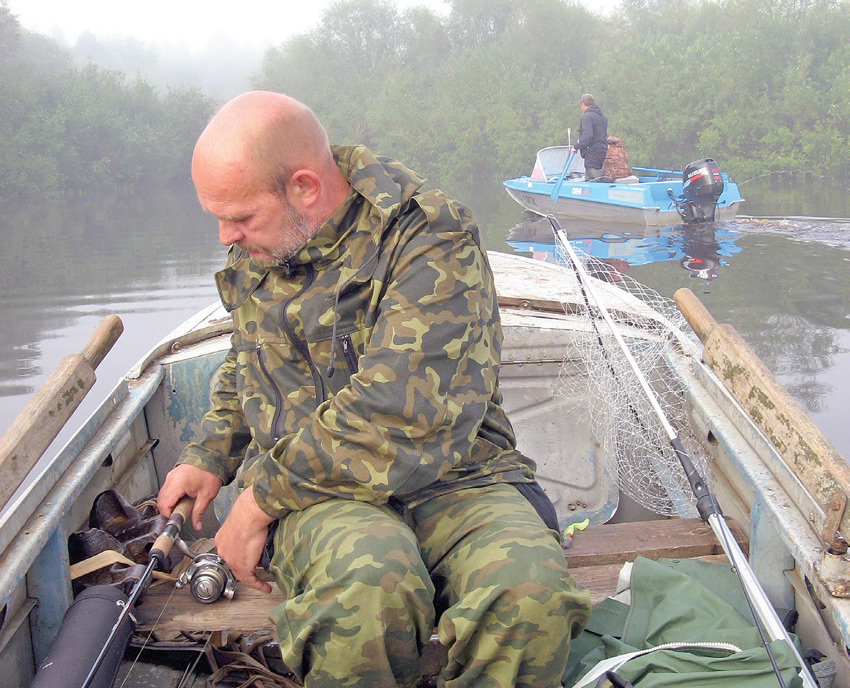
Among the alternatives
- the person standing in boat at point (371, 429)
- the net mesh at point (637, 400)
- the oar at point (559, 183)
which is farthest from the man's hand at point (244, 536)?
the oar at point (559, 183)

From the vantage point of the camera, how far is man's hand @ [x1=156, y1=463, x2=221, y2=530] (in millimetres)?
2018

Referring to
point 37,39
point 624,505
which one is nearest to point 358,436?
point 624,505

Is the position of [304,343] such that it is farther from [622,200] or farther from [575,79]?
[575,79]

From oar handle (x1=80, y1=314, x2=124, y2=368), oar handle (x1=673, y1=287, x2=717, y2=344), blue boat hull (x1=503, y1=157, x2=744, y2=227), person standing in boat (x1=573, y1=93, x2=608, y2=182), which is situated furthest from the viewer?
person standing in boat (x1=573, y1=93, x2=608, y2=182)

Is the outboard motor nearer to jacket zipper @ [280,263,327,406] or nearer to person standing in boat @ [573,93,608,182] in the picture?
person standing in boat @ [573,93,608,182]

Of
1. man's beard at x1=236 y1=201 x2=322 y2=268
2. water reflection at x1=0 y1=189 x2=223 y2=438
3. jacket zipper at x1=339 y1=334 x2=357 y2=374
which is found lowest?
water reflection at x1=0 y1=189 x2=223 y2=438

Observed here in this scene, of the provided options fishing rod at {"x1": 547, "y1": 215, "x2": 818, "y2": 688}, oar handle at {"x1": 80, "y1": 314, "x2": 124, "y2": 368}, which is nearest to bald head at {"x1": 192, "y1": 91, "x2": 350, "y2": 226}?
oar handle at {"x1": 80, "y1": 314, "x2": 124, "y2": 368}

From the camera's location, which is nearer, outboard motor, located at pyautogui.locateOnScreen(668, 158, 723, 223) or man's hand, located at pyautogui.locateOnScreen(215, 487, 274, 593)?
man's hand, located at pyautogui.locateOnScreen(215, 487, 274, 593)

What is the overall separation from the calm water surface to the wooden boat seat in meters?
3.94

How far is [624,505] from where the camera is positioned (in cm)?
314

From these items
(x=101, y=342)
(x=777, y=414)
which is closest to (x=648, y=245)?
(x=777, y=414)

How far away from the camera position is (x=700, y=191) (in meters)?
12.8

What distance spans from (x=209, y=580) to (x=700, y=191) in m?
12.3

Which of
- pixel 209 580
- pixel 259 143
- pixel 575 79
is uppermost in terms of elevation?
pixel 259 143
